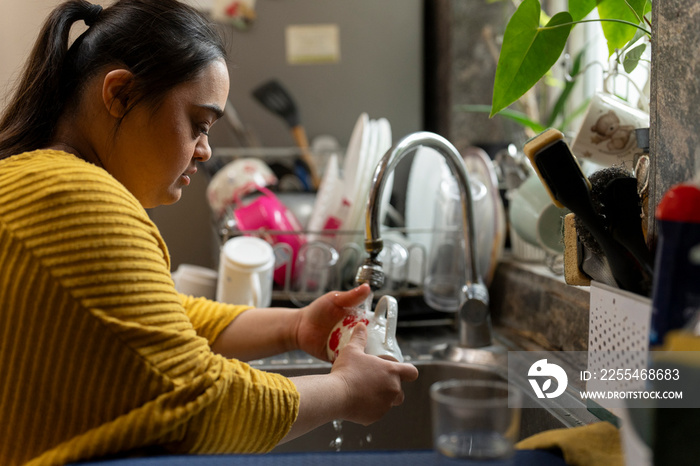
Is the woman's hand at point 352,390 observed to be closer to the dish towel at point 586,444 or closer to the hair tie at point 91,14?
the dish towel at point 586,444

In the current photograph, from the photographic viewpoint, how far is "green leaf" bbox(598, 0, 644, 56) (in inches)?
31.6

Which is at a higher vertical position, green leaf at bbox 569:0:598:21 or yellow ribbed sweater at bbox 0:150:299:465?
green leaf at bbox 569:0:598:21

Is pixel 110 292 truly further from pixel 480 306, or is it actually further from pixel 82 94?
pixel 480 306

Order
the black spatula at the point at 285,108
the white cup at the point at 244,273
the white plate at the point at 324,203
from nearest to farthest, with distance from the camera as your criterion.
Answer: the white cup at the point at 244,273 → the white plate at the point at 324,203 → the black spatula at the point at 285,108

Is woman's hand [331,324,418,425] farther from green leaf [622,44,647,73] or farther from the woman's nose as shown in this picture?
green leaf [622,44,647,73]

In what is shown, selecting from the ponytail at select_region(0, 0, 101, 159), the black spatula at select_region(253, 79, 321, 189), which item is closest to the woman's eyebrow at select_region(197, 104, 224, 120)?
the ponytail at select_region(0, 0, 101, 159)

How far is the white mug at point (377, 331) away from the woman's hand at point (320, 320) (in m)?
0.04

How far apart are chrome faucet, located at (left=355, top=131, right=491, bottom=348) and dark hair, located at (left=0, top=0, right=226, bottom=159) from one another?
0.89 feet

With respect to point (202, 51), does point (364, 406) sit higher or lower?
lower

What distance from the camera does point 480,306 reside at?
1.10m

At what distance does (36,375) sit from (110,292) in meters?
0.11

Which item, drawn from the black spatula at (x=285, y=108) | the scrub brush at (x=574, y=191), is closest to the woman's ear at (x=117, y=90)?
the scrub brush at (x=574, y=191)

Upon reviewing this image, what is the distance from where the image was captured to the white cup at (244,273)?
1.17 meters

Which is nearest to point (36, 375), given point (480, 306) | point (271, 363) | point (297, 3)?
point (271, 363)
